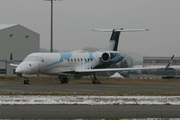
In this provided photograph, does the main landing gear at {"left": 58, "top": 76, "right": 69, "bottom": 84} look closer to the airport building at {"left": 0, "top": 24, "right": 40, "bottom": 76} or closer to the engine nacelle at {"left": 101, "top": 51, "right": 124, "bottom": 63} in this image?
the engine nacelle at {"left": 101, "top": 51, "right": 124, "bottom": 63}

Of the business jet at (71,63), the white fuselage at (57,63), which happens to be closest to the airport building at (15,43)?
the business jet at (71,63)

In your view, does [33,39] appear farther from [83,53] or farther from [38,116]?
[38,116]

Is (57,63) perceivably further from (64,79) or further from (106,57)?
(106,57)

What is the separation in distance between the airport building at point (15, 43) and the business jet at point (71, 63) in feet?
108

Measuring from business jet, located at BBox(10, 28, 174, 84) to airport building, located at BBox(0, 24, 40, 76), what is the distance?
32.8 metres

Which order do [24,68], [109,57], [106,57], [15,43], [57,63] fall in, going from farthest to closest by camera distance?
[15,43] → [106,57] → [109,57] → [57,63] → [24,68]

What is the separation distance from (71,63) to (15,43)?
3873cm

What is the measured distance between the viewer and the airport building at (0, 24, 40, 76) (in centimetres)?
8738

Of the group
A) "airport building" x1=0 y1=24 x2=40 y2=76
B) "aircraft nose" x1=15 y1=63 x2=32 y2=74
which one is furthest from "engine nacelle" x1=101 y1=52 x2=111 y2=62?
"airport building" x1=0 y1=24 x2=40 y2=76

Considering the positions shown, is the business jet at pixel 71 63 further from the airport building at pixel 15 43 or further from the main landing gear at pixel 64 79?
the airport building at pixel 15 43

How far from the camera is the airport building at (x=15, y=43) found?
87375 millimetres

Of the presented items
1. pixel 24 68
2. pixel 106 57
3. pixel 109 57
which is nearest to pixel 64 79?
pixel 106 57

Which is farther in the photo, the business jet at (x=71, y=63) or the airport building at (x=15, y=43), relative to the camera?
the airport building at (x=15, y=43)

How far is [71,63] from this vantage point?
53.6 metres
